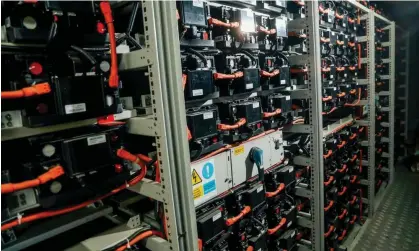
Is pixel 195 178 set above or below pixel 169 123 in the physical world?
below

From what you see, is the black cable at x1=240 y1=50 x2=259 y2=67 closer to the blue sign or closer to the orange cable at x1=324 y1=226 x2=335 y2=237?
the blue sign

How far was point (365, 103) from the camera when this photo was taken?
11.6ft

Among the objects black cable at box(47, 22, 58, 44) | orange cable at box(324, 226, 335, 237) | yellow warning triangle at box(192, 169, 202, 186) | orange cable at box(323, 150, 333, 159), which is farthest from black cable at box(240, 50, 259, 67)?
orange cable at box(324, 226, 335, 237)

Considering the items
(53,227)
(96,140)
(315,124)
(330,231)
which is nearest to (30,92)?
(96,140)

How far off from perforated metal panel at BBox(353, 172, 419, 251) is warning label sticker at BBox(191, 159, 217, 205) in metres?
2.25

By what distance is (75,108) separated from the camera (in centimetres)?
111

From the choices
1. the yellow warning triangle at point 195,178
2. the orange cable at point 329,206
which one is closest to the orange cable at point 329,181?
the orange cable at point 329,206

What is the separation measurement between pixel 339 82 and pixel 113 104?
9.43ft

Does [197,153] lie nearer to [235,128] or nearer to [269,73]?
[235,128]

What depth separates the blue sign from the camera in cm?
168

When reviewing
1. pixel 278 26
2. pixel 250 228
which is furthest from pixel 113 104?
pixel 278 26

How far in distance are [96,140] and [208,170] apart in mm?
726

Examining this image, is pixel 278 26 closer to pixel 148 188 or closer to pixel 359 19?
pixel 148 188

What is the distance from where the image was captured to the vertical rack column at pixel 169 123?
1221 millimetres
